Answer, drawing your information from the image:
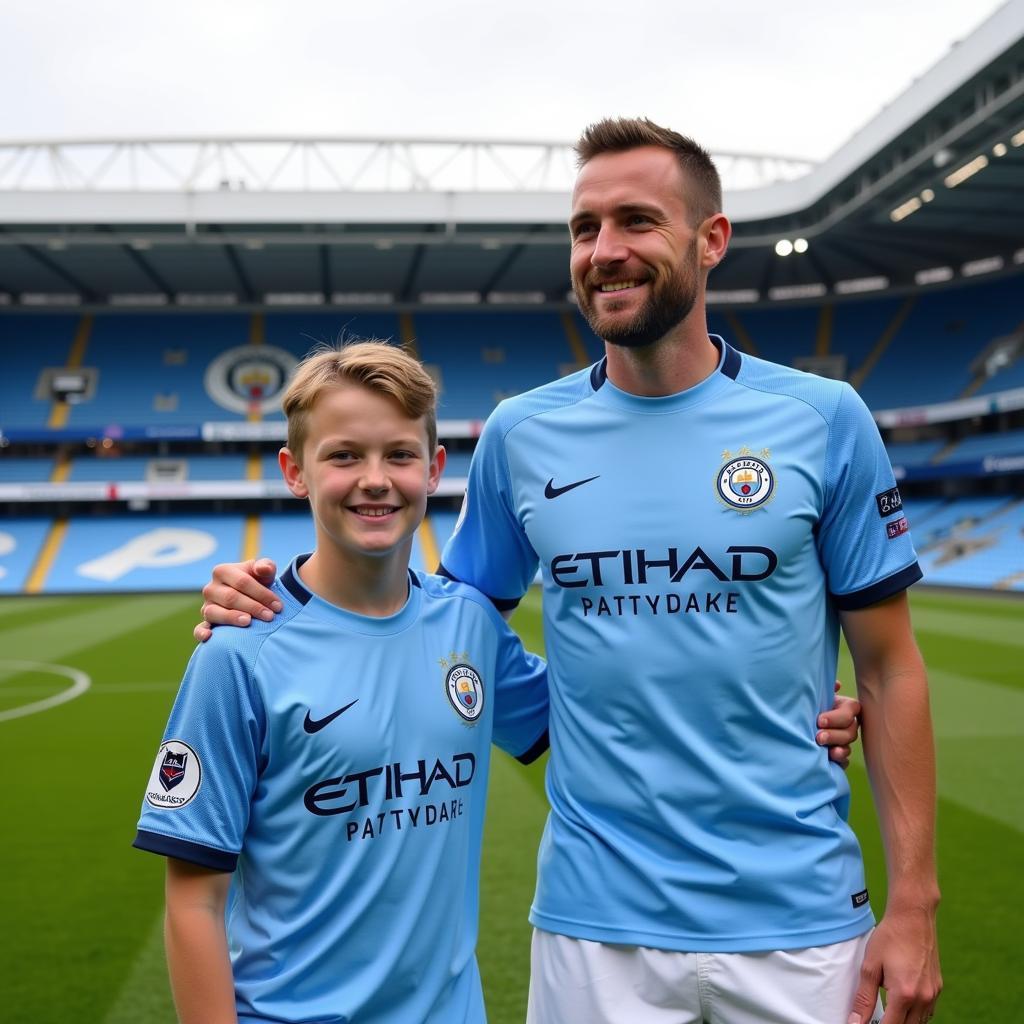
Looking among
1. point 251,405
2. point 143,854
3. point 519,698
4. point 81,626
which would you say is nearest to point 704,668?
point 519,698

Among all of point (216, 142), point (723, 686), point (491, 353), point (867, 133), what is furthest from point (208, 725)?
point (491, 353)

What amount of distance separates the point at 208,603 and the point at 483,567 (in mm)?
722

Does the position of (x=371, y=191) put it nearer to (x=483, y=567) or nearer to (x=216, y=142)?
(x=216, y=142)

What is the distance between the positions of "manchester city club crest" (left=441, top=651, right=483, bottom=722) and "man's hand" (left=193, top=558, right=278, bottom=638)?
16.2 inches

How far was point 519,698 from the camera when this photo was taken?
2463 mm

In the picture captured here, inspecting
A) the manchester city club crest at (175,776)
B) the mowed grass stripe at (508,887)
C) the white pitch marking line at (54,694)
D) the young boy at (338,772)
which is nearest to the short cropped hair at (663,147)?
the young boy at (338,772)

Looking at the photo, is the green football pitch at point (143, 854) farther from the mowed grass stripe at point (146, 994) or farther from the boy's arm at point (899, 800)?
the boy's arm at point (899, 800)

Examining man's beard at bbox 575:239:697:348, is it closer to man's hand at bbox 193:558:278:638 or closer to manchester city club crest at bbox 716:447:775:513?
manchester city club crest at bbox 716:447:775:513

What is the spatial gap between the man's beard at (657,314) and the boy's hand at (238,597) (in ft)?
2.97

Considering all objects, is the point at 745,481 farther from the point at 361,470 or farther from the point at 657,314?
the point at 361,470

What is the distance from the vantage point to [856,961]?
2029mm

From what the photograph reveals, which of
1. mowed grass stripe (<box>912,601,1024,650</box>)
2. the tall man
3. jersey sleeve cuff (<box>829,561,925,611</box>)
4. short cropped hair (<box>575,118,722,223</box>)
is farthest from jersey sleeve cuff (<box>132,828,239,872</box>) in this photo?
mowed grass stripe (<box>912,601,1024,650</box>)

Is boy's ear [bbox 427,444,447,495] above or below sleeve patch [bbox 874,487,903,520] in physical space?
above

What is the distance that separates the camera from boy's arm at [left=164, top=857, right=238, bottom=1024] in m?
1.79
